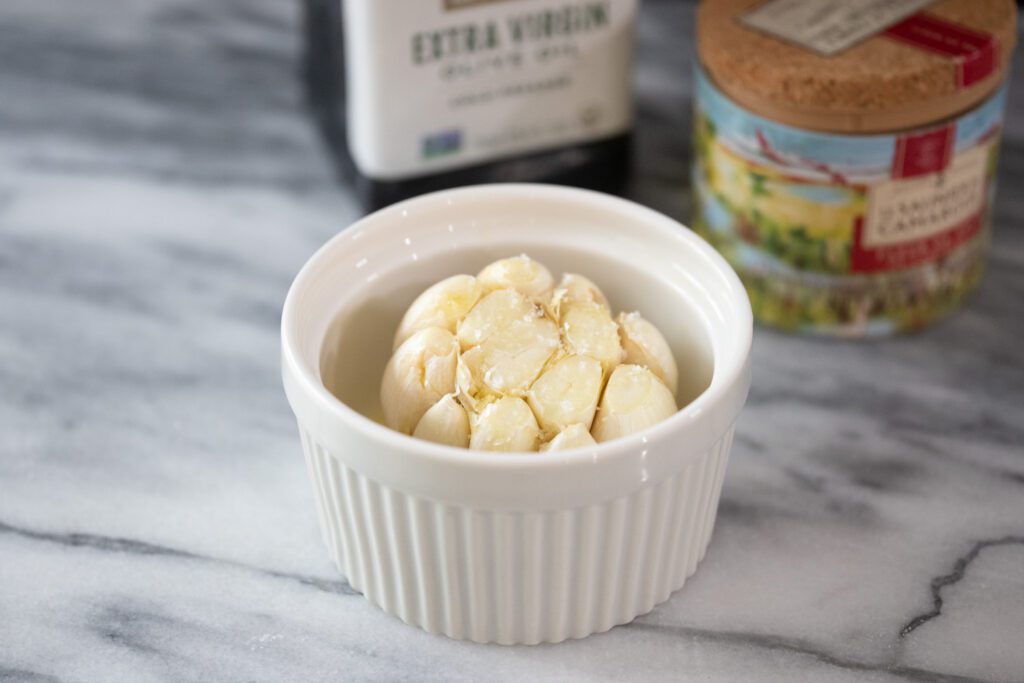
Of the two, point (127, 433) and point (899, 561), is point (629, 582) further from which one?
point (127, 433)

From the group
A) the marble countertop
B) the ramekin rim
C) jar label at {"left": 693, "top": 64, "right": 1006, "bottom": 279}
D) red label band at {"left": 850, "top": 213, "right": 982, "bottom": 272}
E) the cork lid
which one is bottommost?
the marble countertop

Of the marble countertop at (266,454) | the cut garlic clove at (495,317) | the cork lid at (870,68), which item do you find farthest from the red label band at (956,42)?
the cut garlic clove at (495,317)

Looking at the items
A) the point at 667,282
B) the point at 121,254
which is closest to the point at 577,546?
the point at 667,282

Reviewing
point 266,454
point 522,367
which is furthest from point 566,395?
point 266,454

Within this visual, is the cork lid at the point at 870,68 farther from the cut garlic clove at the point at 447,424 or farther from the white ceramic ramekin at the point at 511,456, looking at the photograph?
the cut garlic clove at the point at 447,424

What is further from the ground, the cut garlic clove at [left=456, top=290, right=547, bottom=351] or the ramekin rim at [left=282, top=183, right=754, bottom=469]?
the ramekin rim at [left=282, top=183, right=754, bottom=469]

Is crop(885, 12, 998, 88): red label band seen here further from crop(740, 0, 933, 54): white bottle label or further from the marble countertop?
the marble countertop

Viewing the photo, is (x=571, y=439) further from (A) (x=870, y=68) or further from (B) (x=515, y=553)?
(A) (x=870, y=68)

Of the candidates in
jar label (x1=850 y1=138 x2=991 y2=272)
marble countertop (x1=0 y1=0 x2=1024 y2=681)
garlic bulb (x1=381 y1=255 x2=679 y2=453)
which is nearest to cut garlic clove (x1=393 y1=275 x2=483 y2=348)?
garlic bulb (x1=381 y1=255 x2=679 y2=453)
